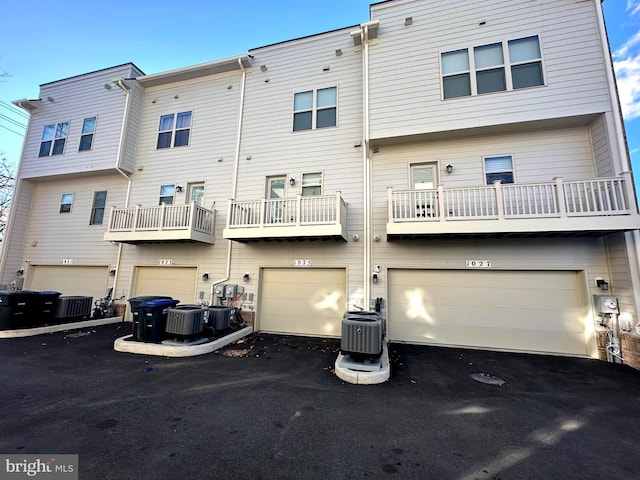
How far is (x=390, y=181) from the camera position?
751cm

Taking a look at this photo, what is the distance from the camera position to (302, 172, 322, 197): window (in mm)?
8094

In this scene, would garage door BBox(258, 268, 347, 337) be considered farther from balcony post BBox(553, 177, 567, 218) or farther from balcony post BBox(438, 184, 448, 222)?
balcony post BBox(553, 177, 567, 218)

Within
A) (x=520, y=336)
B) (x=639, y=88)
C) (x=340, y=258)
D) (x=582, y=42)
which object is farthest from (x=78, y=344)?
(x=639, y=88)

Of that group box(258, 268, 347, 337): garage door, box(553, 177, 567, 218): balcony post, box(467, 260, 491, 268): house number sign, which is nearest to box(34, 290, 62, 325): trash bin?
box(258, 268, 347, 337): garage door

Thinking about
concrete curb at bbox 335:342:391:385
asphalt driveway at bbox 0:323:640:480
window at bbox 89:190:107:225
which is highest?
window at bbox 89:190:107:225

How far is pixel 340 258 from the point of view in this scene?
24.7 ft

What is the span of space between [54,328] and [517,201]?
12.4m

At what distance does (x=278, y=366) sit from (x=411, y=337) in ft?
12.1

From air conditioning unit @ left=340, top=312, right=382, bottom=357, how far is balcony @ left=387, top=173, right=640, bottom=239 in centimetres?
252

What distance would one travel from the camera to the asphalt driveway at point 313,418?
8.00ft

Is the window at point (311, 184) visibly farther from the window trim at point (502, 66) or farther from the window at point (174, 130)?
the window at point (174, 130)

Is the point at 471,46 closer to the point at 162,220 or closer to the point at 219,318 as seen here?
the point at 219,318

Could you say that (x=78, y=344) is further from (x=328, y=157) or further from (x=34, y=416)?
(x=328, y=157)

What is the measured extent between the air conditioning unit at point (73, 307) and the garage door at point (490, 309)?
9.44 meters
